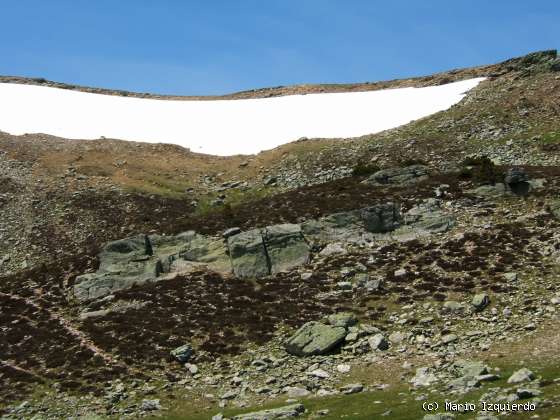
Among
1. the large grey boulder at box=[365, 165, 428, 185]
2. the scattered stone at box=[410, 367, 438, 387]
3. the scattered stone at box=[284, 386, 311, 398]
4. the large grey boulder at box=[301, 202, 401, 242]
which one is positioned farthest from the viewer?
the large grey boulder at box=[365, 165, 428, 185]

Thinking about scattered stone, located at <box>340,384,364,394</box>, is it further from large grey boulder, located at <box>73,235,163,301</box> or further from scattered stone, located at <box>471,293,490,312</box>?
large grey boulder, located at <box>73,235,163,301</box>

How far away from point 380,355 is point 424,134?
120 feet

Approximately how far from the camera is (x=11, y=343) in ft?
109

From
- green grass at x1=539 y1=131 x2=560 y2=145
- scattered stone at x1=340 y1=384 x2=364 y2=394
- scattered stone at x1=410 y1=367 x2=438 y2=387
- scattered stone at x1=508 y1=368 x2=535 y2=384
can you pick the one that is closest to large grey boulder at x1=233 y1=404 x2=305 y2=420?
scattered stone at x1=340 y1=384 x2=364 y2=394

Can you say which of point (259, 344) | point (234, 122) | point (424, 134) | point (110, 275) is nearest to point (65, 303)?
point (110, 275)

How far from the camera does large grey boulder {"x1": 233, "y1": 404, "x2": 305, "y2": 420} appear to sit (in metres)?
22.0

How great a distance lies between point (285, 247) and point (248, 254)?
2.40 m

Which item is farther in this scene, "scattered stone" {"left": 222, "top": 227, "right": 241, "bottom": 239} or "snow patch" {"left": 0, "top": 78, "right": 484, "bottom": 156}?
"snow patch" {"left": 0, "top": 78, "right": 484, "bottom": 156}

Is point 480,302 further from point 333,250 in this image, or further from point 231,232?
point 231,232

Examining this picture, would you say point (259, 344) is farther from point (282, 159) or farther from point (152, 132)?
point (152, 132)

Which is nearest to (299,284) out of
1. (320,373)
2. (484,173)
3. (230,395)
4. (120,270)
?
(320,373)

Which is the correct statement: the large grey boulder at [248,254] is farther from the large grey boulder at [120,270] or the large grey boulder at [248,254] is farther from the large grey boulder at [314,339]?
the large grey boulder at [314,339]

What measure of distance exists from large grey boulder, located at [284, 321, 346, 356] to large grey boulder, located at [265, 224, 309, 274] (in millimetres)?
8065

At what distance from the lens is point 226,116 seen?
79.2 metres
